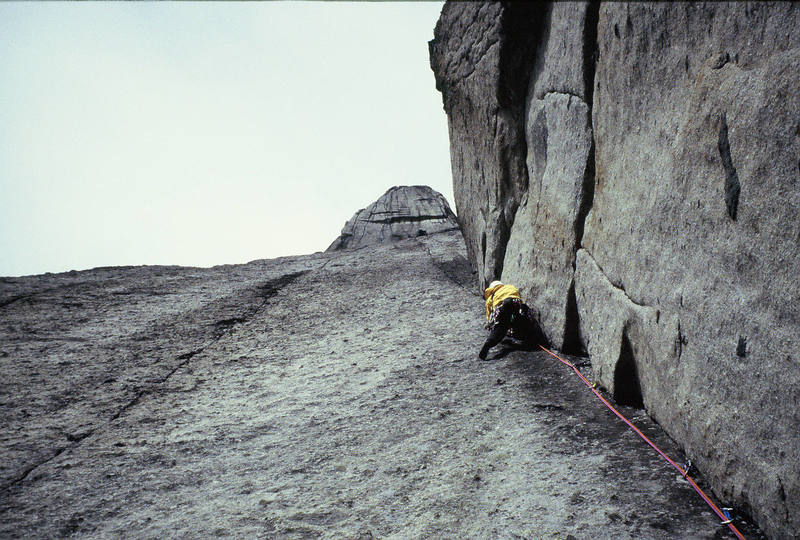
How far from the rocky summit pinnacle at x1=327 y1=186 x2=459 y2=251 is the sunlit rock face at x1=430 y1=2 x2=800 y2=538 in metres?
5.64

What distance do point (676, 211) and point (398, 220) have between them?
900 cm

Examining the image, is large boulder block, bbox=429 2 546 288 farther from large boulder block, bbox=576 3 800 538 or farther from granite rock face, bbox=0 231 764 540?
large boulder block, bbox=576 3 800 538

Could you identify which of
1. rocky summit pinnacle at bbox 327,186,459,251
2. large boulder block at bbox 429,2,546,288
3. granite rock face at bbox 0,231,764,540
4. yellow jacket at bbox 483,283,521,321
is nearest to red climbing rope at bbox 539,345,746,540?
granite rock face at bbox 0,231,764,540

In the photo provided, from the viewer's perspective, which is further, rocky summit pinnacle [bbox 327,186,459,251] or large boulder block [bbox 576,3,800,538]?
rocky summit pinnacle [bbox 327,186,459,251]

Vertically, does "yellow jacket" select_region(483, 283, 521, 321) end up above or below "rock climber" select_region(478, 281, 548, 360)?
above

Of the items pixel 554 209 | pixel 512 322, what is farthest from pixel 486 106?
pixel 512 322

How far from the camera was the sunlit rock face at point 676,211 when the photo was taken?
1905mm

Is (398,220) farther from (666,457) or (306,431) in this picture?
(666,457)

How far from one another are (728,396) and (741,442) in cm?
19

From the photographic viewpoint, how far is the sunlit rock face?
1905 mm

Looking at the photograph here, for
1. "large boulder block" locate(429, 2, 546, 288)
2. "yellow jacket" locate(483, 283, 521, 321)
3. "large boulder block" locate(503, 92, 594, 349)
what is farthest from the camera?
"large boulder block" locate(429, 2, 546, 288)

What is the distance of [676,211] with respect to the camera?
2.64 metres

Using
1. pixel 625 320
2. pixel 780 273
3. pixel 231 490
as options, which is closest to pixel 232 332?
pixel 231 490

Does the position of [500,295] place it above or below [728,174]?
below
